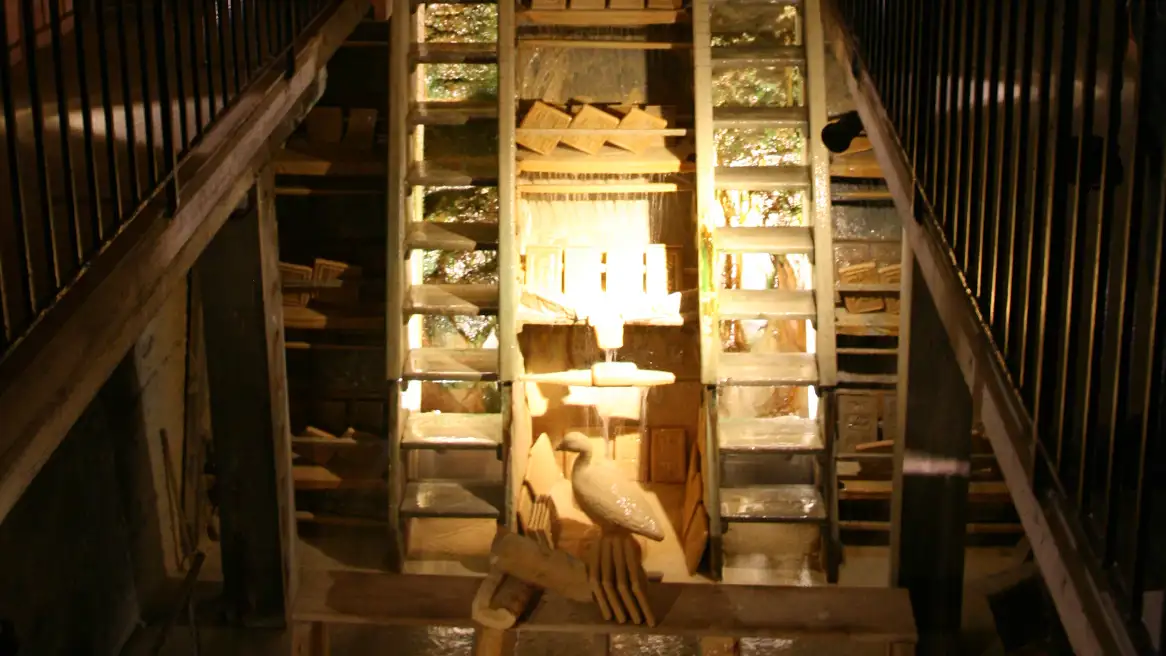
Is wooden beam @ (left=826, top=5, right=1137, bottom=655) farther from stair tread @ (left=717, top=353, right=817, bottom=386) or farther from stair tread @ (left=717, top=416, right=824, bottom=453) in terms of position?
stair tread @ (left=717, top=416, right=824, bottom=453)

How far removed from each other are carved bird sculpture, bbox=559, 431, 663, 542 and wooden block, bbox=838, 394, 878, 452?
2.06 meters

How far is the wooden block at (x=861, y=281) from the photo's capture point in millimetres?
5566

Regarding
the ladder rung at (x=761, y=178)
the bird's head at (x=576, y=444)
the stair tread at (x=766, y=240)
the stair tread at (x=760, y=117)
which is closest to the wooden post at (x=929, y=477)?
the bird's head at (x=576, y=444)

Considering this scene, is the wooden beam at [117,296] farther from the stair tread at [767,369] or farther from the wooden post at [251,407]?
the stair tread at [767,369]

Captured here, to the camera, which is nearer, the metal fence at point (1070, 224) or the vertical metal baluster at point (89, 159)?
the metal fence at point (1070, 224)

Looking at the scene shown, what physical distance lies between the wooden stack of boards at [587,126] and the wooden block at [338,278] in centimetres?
113

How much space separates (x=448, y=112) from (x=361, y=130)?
525mm

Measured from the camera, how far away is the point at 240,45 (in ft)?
12.4

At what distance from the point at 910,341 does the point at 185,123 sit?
2.32 m

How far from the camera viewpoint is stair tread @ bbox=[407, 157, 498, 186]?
16.7 ft

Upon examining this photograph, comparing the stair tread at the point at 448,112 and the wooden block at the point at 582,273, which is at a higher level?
the stair tread at the point at 448,112

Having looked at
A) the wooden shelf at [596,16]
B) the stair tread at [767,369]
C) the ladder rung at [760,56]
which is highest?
the wooden shelf at [596,16]

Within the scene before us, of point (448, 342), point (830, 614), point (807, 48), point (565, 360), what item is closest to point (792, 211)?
point (807, 48)

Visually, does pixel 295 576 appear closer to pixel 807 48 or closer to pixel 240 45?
pixel 240 45
